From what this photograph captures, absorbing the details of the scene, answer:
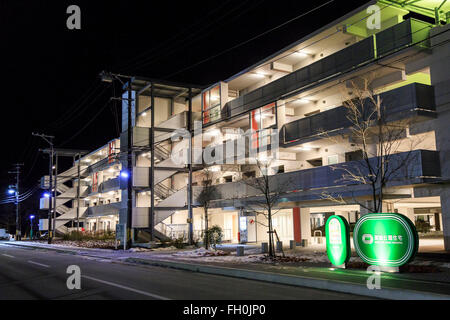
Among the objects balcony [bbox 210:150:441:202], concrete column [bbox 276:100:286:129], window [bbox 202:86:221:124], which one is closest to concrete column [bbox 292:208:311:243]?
balcony [bbox 210:150:441:202]

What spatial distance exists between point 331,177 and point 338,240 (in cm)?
886

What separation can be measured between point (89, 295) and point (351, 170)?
15862mm

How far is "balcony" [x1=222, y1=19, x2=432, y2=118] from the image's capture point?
2000 centimetres

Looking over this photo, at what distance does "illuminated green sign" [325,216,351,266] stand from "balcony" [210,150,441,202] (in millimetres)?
6033

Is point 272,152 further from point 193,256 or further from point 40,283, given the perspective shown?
point 40,283

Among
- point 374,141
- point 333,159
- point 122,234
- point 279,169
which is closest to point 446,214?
point 374,141

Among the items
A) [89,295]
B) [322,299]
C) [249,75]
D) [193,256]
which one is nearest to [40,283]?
[89,295]

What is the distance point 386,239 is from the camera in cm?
1342

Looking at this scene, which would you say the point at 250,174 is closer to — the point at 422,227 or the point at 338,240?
the point at 422,227

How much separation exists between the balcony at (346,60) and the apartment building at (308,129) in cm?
7

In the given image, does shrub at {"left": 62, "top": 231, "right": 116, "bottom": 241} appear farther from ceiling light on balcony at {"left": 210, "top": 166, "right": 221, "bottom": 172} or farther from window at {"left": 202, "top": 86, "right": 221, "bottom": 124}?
window at {"left": 202, "top": 86, "right": 221, "bottom": 124}

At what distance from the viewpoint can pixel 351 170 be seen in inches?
872

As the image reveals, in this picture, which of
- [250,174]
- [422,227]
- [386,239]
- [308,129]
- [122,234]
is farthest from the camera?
[422,227]

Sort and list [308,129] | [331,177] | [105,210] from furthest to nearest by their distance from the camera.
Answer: [105,210], [308,129], [331,177]
